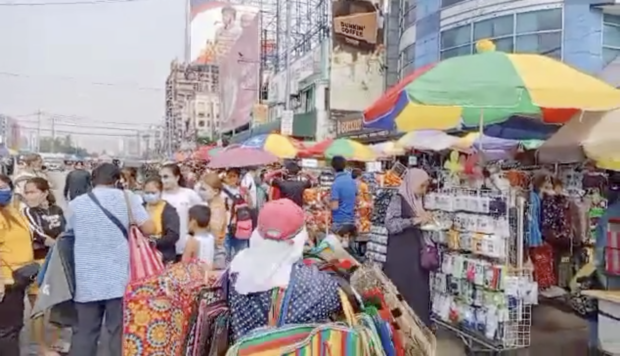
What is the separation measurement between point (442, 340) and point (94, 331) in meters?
3.43

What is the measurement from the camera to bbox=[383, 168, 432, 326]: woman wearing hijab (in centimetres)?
579

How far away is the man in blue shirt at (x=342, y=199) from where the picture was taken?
33.2ft

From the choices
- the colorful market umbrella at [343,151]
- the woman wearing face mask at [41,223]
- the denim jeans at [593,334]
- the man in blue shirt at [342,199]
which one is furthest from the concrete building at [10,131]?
the denim jeans at [593,334]

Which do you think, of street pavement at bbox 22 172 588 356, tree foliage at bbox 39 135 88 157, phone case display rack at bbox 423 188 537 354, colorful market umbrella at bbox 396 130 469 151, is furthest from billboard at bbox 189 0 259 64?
phone case display rack at bbox 423 188 537 354

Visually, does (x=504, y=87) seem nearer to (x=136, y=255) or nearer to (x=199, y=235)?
(x=199, y=235)

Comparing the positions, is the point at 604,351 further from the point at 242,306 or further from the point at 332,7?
the point at 332,7

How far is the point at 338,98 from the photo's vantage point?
32.8 metres

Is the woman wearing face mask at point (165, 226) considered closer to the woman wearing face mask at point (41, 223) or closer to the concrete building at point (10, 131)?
the woman wearing face mask at point (41, 223)

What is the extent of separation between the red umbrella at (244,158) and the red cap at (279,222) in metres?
10.2

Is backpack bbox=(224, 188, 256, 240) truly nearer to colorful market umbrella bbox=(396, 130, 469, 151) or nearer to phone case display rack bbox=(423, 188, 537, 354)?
phone case display rack bbox=(423, 188, 537, 354)

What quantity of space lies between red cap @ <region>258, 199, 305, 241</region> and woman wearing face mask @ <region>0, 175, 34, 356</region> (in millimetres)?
2755

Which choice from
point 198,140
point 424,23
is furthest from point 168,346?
Result: point 198,140

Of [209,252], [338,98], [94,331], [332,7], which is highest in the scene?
[332,7]

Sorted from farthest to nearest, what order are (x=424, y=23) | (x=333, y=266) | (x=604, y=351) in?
(x=424, y=23)
(x=604, y=351)
(x=333, y=266)
